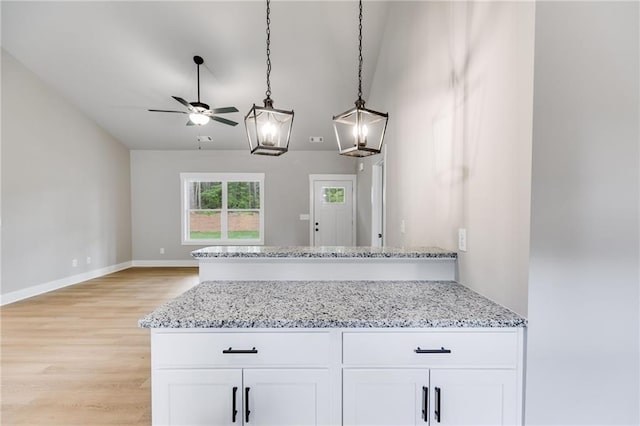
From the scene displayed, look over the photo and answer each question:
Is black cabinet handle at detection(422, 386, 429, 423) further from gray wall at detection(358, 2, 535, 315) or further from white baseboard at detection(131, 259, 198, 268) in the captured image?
white baseboard at detection(131, 259, 198, 268)

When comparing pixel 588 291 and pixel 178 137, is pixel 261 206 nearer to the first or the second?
pixel 178 137

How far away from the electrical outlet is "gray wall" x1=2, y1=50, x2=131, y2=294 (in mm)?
5420

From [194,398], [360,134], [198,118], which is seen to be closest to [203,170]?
[198,118]

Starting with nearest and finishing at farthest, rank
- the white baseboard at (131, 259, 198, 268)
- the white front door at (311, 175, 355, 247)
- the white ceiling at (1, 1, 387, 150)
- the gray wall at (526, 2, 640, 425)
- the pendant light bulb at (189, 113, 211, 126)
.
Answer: the gray wall at (526, 2, 640, 425)
the white ceiling at (1, 1, 387, 150)
the pendant light bulb at (189, 113, 211, 126)
the white baseboard at (131, 259, 198, 268)
the white front door at (311, 175, 355, 247)

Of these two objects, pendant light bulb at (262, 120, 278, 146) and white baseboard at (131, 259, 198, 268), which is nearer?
pendant light bulb at (262, 120, 278, 146)

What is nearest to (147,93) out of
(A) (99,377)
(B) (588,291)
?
(A) (99,377)

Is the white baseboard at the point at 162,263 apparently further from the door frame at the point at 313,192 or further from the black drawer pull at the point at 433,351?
the black drawer pull at the point at 433,351

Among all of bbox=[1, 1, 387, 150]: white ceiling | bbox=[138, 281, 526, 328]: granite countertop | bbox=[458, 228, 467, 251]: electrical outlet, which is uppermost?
bbox=[1, 1, 387, 150]: white ceiling

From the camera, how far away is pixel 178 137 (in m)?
5.79

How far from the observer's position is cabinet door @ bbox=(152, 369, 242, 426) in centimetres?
111

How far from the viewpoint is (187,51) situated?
3855 millimetres

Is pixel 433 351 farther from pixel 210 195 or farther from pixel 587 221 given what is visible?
pixel 210 195

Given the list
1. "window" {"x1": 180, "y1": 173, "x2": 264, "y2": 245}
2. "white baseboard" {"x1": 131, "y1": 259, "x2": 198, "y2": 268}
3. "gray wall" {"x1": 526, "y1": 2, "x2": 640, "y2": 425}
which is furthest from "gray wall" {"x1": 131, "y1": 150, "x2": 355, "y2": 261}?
"gray wall" {"x1": 526, "y1": 2, "x2": 640, "y2": 425}

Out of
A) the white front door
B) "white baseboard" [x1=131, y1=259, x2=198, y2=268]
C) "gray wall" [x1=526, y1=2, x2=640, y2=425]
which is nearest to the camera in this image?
"gray wall" [x1=526, y1=2, x2=640, y2=425]
